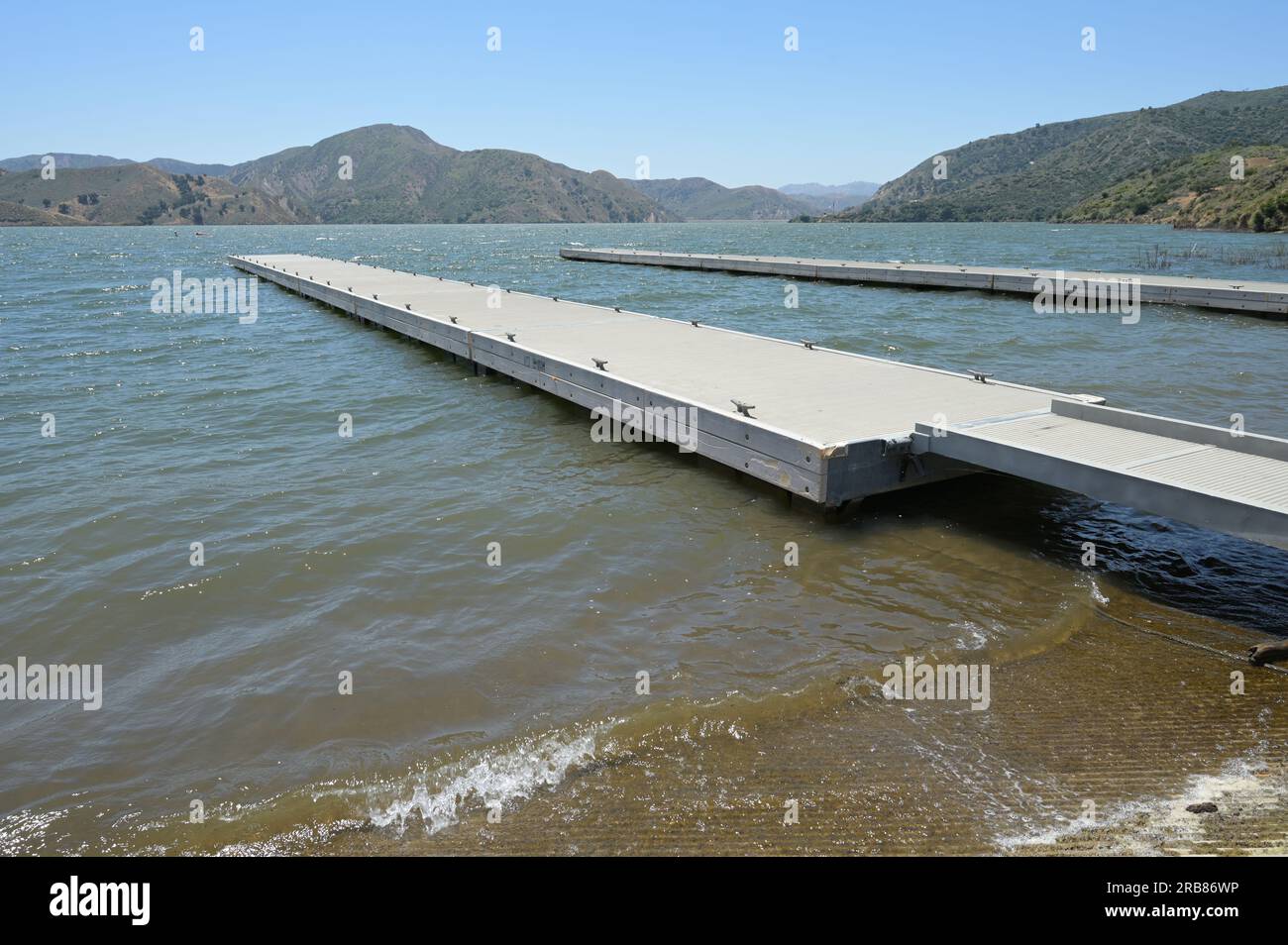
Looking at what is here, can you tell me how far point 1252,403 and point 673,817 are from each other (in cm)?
1407

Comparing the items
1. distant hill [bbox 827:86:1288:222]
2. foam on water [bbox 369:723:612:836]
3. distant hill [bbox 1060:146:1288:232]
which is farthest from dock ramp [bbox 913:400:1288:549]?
distant hill [bbox 827:86:1288:222]

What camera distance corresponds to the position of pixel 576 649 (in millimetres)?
6266

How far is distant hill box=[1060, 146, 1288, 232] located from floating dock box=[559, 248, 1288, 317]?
52433mm

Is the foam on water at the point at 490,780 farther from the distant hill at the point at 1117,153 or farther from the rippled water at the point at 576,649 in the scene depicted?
the distant hill at the point at 1117,153

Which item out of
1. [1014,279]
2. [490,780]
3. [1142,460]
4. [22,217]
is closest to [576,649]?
[490,780]

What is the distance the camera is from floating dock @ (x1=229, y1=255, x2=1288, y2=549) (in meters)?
6.96

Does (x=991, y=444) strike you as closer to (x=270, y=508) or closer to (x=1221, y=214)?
(x=270, y=508)

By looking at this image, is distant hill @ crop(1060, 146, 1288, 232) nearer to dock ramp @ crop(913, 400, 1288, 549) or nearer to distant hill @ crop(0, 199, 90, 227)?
dock ramp @ crop(913, 400, 1288, 549)

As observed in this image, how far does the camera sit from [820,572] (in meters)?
7.47

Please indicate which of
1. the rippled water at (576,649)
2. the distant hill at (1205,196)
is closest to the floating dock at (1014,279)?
the rippled water at (576,649)

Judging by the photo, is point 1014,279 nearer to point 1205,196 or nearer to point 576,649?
point 576,649

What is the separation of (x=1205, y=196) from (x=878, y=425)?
357 feet

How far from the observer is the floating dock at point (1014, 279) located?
24.0 metres
